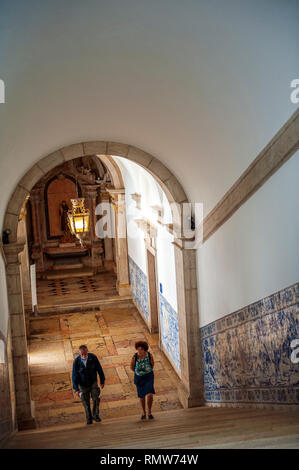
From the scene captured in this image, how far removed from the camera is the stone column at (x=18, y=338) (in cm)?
755

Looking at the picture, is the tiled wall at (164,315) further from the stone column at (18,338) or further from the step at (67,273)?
the step at (67,273)

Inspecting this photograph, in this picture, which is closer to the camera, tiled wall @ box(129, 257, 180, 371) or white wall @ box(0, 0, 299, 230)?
white wall @ box(0, 0, 299, 230)

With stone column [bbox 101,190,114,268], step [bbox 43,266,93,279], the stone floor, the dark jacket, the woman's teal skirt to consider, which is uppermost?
stone column [bbox 101,190,114,268]

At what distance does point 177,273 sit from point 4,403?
11.4ft

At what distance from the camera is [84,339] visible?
1237 centimetres

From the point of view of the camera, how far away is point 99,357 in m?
11.2

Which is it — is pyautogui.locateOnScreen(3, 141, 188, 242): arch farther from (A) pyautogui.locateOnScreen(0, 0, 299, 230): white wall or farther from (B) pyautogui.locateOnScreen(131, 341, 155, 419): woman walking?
(B) pyautogui.locateOnScreen(131, 341, 155, 419): woman walking

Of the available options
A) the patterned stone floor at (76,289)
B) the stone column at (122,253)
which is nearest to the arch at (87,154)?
the stone column at (122,253)

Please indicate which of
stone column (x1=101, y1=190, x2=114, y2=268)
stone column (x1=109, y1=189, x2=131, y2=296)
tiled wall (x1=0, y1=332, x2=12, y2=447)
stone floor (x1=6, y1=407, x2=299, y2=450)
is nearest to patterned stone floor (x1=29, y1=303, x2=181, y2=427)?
stone column (x1=109, y1=189, x2=131, y2=296)

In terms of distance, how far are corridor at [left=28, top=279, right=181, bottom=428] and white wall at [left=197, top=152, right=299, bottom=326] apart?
2181 mm

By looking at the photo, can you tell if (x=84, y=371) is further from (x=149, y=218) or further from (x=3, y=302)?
(x=149, y=218)

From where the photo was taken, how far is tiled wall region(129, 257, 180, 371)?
9.88 metres

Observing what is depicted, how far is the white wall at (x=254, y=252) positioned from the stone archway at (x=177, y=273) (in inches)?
8.9

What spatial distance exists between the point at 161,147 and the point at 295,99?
2.68 metres
